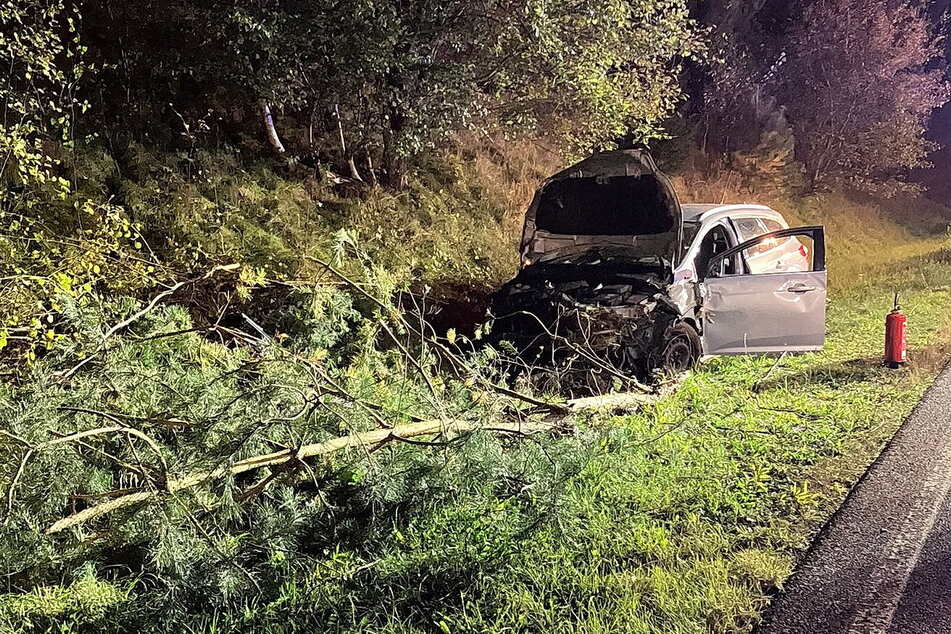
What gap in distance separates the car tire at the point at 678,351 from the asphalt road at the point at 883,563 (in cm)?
211

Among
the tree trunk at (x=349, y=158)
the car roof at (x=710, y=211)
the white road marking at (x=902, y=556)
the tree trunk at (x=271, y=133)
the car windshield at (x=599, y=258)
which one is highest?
the tree trunk at (x=271, y=133)

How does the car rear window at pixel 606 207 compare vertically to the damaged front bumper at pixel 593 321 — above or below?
above

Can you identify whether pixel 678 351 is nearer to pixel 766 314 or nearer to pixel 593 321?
pixel 593 321

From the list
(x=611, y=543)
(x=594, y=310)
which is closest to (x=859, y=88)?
(x=594, y=310)

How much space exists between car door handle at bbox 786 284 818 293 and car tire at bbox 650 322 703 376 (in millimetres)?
1139

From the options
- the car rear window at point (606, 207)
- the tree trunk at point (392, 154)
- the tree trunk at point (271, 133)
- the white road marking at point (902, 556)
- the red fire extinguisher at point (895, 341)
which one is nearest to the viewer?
the white road marking at point (902, 556)

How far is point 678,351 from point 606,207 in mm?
1779

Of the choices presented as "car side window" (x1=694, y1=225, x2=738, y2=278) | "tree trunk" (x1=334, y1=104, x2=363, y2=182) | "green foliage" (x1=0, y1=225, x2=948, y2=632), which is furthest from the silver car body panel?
"tree trunk" (x1=334, y1=104, x2=363, y2=182)

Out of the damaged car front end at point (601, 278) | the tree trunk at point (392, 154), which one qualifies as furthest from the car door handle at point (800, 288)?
the tree trunk at point (392, 154)

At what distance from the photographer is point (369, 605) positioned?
9.89 feet

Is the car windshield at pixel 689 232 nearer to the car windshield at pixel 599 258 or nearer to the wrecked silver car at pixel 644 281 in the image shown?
the wrecked silver car at pixel 644 281

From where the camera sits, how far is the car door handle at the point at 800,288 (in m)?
6.94

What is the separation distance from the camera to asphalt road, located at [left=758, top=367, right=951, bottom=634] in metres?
2.84

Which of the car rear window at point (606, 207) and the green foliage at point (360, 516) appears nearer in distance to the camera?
the green foliage at point (360, 516)
